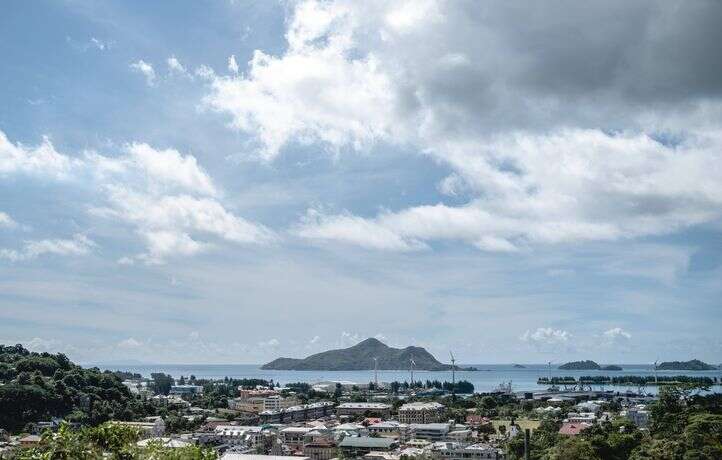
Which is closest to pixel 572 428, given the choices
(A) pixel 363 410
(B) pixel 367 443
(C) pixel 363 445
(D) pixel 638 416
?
(D) pixel 638 416

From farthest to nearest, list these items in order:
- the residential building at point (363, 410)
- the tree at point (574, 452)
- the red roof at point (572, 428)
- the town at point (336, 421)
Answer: the residential building at point (363, 410)
the red roof at point (572, 428)
the town at point (336, 421)
the tree at point (574, 452)

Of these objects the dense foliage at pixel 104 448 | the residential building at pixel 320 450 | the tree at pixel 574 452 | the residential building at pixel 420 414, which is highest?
the dense foliage at pixel 104 448

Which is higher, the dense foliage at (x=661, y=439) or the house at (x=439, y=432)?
the dense foliage at (x=661, y=439)

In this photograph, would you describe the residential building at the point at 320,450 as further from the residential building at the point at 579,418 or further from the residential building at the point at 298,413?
the residential building at the point at 579,418

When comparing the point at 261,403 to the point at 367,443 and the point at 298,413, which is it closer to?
the point at 298,413

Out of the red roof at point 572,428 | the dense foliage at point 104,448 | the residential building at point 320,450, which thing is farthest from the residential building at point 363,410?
the dense foliage at point 104,448

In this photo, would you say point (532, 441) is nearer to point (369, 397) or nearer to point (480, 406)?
point (480, 406)
